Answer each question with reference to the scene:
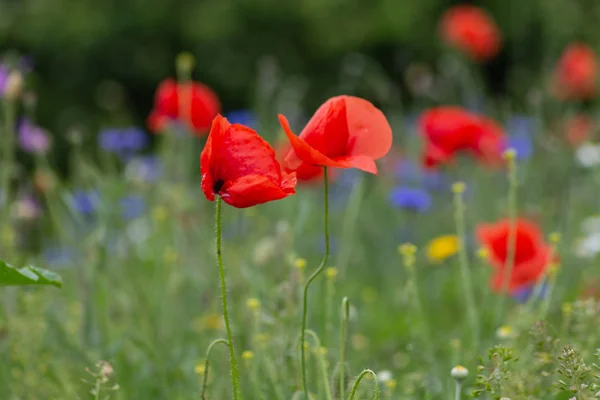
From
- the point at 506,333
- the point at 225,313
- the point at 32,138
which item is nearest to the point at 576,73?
the point at 32,138

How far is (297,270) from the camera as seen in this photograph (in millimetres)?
1606

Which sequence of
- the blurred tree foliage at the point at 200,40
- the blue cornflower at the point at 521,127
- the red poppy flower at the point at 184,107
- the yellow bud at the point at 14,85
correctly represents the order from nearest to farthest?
the yellow bud at the point at 14,85 < the red poppy flower at the point at 184,107 < the blue cornflower at the point at 521,127 < the blurred tree foliage at the point at 200,40

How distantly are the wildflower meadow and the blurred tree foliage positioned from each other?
3535 mm

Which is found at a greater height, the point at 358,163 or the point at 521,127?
the point at 358,163

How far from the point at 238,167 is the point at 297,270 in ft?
1.91

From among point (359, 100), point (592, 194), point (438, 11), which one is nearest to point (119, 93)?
point (438, 11)

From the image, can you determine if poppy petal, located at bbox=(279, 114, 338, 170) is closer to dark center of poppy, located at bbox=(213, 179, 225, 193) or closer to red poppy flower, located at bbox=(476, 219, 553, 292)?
dark center of poppy, located at bbox=(213, 179, 225, 193)

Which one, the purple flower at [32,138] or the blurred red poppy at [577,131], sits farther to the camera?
the blurred red poppy at [577,131]

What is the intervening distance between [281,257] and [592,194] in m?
2.24

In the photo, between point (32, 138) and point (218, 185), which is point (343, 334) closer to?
point (218, 185)

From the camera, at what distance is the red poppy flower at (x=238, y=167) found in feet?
3.40

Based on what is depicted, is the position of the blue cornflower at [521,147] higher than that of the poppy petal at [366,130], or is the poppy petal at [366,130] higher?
the poppy petal at [366,130]

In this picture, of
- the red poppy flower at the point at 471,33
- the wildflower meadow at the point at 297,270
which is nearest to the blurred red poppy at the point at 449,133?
the wildflower meadow at the point at 297,270

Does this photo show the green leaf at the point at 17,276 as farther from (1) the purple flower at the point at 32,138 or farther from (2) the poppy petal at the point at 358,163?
(1) the purple flower at the point at 32,138
